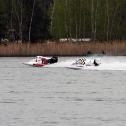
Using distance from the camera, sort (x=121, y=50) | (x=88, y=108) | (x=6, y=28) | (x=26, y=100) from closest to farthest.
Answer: (x=88, y=108), (x=26, y=100), (x=121, y=50), (x=6, y=28)

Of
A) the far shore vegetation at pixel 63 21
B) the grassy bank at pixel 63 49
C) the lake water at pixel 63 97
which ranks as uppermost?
the far shore vegetation at pixel 63 21

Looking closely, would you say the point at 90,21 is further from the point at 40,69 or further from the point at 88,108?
the point at 88,108

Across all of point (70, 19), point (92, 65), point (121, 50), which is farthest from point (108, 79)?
point (70, 19)

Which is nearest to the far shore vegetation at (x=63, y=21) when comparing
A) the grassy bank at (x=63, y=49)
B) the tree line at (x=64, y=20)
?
the tree line at (x=64, y=20)

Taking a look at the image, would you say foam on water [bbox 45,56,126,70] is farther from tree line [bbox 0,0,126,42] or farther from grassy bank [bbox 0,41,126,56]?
tree line [bbox 0,0,126,42]

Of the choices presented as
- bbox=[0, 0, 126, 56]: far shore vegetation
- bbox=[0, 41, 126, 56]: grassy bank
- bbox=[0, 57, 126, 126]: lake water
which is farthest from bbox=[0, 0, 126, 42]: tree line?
bbox=[0, 57, 126, 126]: lake water

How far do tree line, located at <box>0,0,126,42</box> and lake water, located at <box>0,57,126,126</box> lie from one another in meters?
29.0

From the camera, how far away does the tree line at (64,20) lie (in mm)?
75812

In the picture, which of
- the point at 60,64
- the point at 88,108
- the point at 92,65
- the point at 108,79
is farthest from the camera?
the point at 60,64

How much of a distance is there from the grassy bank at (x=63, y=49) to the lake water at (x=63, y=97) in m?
10.3

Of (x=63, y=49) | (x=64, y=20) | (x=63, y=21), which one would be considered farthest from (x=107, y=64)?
(x=63, y=21)

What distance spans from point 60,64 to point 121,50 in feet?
25.6

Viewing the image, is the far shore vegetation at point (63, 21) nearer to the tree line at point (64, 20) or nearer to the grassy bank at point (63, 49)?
the tree line at point (64, 20)

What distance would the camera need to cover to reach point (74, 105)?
26562 millimetres
